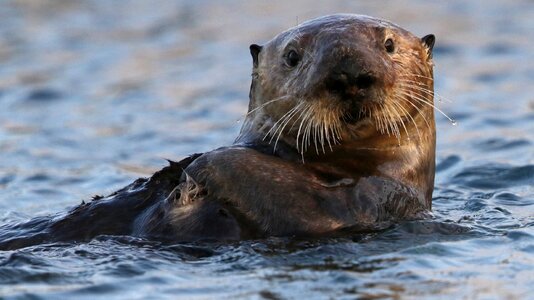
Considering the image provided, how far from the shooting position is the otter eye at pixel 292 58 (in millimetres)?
6762

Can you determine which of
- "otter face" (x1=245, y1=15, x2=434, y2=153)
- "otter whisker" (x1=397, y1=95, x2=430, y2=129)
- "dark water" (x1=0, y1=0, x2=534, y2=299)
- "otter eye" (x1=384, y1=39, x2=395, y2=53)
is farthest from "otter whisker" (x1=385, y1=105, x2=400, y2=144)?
"dark water" (x1=0, y1=0, x2=534, y2=299)

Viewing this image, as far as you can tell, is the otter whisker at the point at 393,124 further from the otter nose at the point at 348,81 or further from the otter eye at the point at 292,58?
the otter eye at the point at 292,58

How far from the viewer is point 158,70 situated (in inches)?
573

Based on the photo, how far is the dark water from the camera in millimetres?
5727

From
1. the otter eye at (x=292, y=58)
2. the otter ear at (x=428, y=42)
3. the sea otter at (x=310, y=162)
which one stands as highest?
the otter ear at (x=428, y=42)

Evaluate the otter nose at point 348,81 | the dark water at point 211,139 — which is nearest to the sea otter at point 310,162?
the otter nose at point 348,81

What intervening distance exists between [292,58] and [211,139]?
4.60 meters

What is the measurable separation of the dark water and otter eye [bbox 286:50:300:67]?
47.6 inches

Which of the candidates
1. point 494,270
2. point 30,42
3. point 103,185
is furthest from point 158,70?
point 494,270

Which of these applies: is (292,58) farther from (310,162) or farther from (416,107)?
(416,107)

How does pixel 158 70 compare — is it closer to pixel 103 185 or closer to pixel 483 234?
pixel 103 185

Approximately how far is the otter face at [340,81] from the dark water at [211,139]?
69 centimetres

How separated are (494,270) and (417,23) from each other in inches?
400

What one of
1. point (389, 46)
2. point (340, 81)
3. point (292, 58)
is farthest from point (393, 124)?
point (292, 58)
